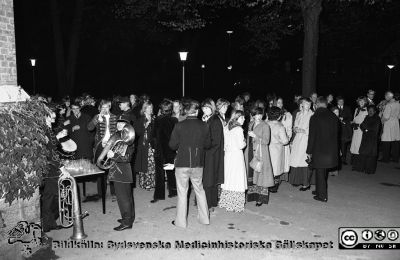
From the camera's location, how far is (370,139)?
1012cm

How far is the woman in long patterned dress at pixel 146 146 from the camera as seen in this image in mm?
8352

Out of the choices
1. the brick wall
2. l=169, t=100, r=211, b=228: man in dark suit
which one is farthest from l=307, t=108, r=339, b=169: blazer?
the brick wall

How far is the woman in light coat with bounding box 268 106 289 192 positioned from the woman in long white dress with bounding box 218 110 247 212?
100 cm

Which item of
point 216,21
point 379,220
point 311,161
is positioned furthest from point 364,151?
point 216,21

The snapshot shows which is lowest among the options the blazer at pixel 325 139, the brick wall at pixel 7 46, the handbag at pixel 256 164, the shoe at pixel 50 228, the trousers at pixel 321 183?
the shoe at pixel 50 228

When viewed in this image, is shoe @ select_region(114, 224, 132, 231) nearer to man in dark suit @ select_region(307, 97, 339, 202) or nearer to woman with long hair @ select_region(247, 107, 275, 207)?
woman with long hair @ select_region(247, 107, 275, 207)

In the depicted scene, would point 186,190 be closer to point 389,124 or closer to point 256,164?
point 256,164

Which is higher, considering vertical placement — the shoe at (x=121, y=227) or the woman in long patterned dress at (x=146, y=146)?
the woman in long patterned dress at (x=146, y=146)

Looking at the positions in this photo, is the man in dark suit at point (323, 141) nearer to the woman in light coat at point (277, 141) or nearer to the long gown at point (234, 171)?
the woman in light coat at point (277, 141)

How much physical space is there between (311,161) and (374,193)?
1.78m

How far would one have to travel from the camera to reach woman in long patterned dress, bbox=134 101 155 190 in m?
8.35

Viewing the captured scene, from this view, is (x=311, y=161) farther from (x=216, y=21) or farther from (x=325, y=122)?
(x=216, y=21)

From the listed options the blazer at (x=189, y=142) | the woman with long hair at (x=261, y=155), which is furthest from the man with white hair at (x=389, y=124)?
the blazer at (x=189, y=142)

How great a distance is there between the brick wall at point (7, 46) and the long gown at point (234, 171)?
3709 millimetres
